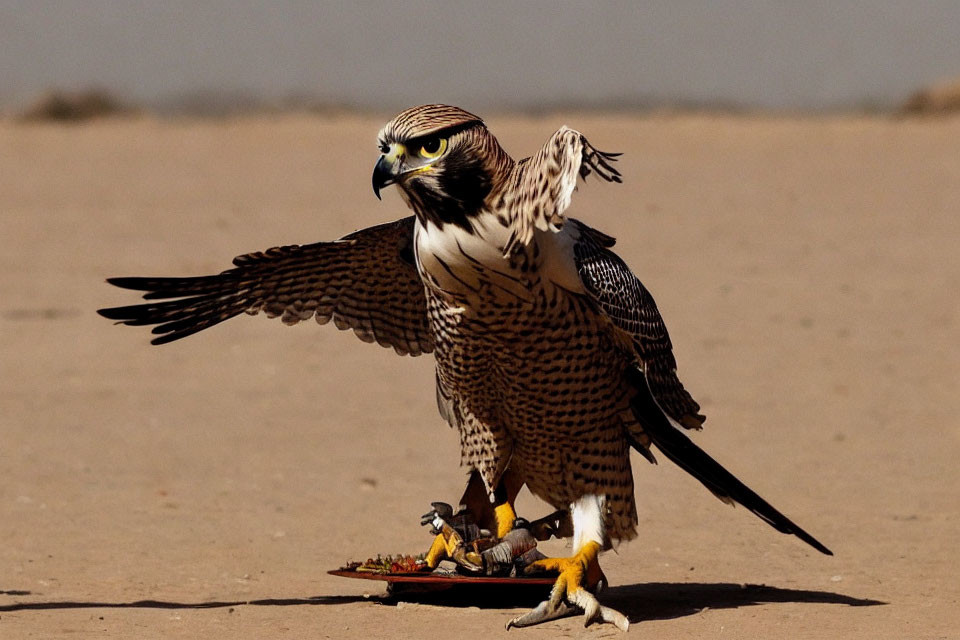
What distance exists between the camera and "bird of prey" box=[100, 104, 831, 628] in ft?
16.0

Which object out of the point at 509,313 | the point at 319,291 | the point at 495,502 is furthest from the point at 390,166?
the point at 495,502

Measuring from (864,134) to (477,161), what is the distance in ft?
70.3

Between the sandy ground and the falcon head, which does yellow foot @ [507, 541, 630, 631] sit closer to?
the sandy ground

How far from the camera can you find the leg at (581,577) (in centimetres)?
539

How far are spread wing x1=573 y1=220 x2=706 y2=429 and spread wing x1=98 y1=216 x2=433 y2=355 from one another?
75 cm

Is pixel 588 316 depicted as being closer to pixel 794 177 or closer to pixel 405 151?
pixel 405 151

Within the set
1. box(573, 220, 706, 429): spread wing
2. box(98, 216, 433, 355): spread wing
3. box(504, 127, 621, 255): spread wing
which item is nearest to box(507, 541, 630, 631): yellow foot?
box(573, 220, 706, 429): spread wing

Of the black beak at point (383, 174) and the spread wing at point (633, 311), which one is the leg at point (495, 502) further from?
the black beak at point (383, 174)

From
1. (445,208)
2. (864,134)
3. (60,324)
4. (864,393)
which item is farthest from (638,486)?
(864,134)

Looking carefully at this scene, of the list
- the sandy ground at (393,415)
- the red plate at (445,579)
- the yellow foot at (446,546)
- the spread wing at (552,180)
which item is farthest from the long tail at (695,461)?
the spread wing at (552,180)

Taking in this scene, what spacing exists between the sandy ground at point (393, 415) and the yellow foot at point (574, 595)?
82 millimetres

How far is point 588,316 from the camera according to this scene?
527 centimetres

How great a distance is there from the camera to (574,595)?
5430mm

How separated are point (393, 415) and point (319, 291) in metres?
4.66
